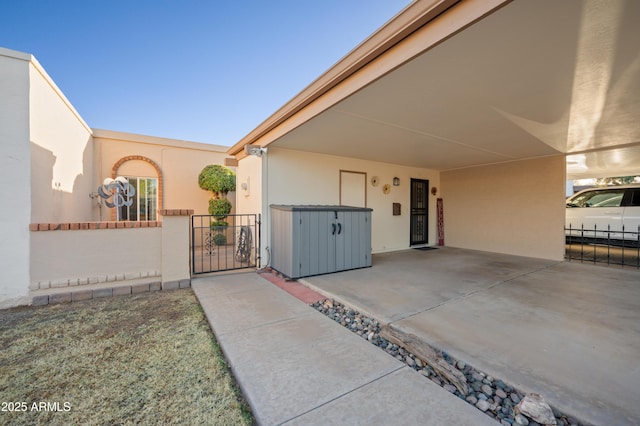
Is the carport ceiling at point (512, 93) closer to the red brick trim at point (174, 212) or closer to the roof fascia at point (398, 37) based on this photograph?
the roof fascia at point (398, 37)

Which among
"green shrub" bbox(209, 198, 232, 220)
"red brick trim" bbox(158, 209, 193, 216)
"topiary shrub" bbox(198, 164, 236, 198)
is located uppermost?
"topiary shrub" bbox(198, 164, 236, 198)

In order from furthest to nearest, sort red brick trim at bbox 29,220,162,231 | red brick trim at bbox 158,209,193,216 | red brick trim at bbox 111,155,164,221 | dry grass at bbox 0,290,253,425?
red brick trim at bbox 111,155,164,221 → red brick trim at bbox 158,209,193,216 → red brick trim at bbox 29,220,162,231 → dry grass at bbox 0,290,253,425

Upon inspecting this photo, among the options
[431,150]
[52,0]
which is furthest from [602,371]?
[52,0]

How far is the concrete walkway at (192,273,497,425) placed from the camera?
4.80 feet

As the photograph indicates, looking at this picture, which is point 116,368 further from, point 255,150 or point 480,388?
point 255,150

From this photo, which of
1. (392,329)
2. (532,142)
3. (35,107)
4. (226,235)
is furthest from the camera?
(226,235)

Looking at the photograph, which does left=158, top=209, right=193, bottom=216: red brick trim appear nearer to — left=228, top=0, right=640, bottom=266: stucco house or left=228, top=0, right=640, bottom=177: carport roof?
left=228, top=0, right=640, bottom=266: stucco house

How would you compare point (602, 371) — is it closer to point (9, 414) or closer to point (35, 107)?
point (9, 414)

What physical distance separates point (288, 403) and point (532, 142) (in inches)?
245

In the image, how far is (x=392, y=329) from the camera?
2527 mm

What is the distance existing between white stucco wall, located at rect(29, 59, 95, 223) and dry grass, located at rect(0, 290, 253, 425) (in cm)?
176

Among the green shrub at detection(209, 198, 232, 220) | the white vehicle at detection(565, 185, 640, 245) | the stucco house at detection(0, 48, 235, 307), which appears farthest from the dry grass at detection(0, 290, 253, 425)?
the white vehicle at detection(565, 185, 640, 245)

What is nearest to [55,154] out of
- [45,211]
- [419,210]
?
[45,211]

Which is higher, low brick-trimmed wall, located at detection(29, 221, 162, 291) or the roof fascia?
the roof fascia
